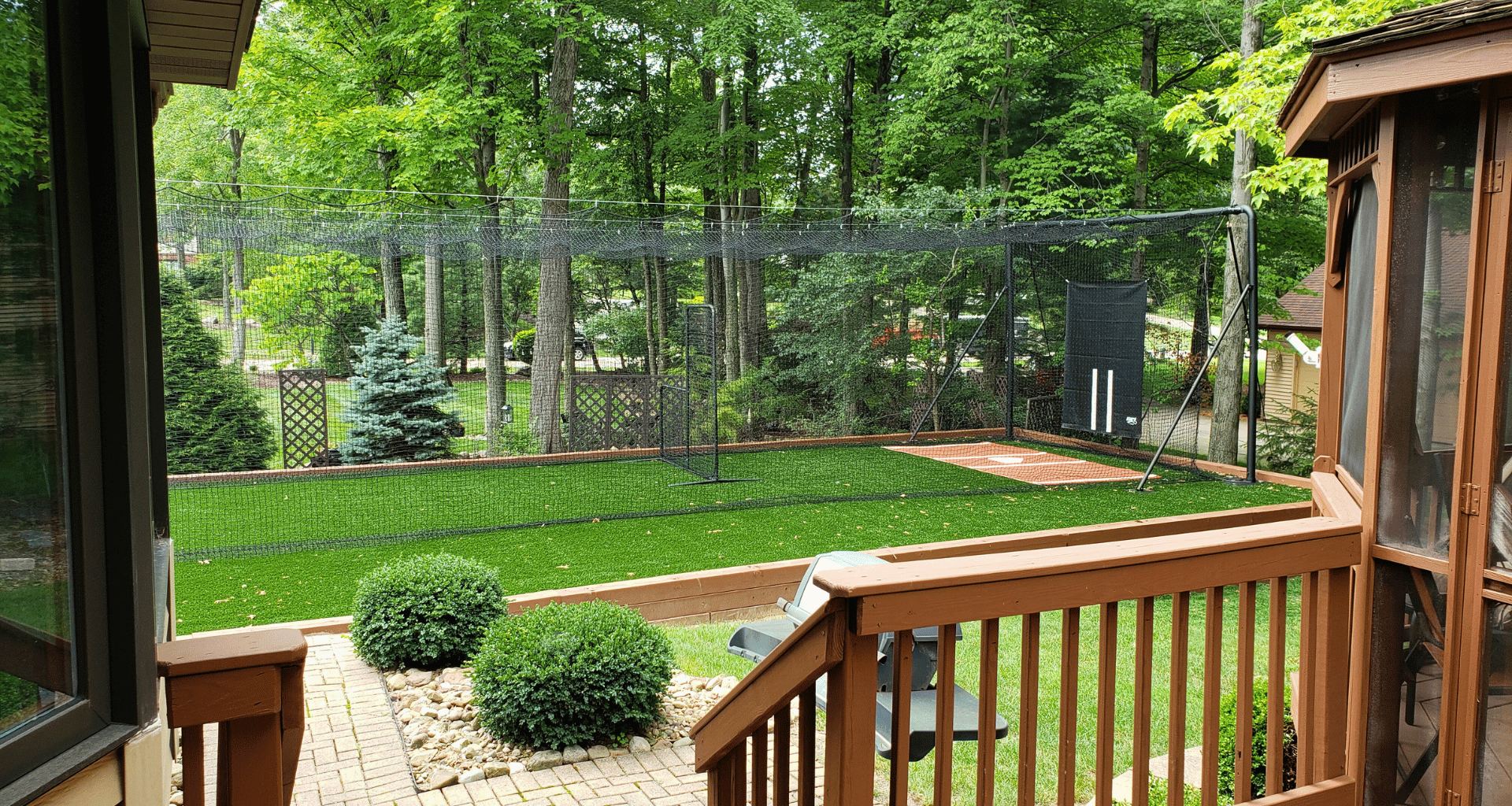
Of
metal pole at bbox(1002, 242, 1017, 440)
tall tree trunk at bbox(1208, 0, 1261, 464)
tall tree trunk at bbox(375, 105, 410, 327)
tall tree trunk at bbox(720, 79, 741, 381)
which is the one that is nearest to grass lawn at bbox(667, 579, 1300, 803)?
tall tree trunk at bbox(375, 105, 410, 327)

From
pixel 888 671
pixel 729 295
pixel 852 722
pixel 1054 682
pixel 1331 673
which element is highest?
pixel 729 295

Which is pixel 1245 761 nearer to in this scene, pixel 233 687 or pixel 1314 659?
pixel 1314 659

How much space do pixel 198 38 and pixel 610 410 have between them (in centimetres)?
735

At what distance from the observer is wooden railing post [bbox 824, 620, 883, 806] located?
4.92 feet

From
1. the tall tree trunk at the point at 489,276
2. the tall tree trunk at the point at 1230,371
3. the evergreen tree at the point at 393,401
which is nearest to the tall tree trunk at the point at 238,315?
the evergreen tree at the point at 393,401

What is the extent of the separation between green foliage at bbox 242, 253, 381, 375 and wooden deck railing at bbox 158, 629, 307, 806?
801 cm

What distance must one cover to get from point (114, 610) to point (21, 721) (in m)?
0.22

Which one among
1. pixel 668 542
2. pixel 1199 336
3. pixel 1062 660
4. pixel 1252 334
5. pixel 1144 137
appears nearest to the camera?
pixel 1062 660

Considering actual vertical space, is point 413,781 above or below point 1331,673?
below

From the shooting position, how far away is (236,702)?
157cm

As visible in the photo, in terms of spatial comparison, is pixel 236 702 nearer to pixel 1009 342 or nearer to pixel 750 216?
pixel 1009 342

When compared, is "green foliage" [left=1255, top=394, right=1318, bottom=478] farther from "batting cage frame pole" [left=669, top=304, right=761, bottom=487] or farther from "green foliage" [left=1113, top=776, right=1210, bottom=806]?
"green foliage" [left=1113, top=776, right=1210, bottom=806]

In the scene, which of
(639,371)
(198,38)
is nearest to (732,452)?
(639,371)

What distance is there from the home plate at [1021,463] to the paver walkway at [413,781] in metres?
6.53
